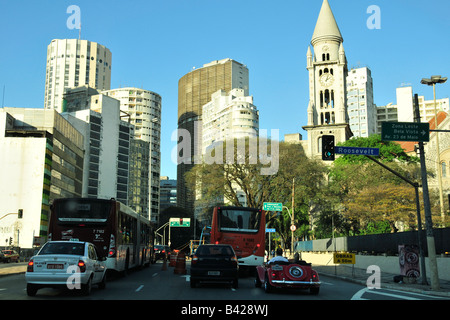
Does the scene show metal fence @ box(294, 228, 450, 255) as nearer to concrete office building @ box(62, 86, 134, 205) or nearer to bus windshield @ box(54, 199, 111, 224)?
bus windshield @ box(54, 199, 111, 224)

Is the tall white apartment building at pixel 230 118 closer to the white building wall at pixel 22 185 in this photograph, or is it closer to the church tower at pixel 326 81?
the church tower at pixel 326 81

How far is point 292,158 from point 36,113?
55.1m

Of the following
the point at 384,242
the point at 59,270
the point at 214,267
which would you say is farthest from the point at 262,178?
the point at 59,270

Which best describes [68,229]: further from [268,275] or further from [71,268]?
[268,275]

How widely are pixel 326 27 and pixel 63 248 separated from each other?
305ft

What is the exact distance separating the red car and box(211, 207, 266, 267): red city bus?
10.0 meters

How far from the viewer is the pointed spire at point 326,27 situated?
9856 centimetres

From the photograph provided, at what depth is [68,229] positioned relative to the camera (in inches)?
757

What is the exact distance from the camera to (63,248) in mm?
14484

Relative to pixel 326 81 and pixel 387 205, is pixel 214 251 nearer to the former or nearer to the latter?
pixel 387 205

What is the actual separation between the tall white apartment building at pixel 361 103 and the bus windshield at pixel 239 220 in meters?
137

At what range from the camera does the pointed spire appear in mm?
98562

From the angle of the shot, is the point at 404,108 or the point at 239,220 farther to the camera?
the point at 404,108

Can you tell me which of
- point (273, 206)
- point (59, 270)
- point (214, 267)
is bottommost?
point (214, 267)
